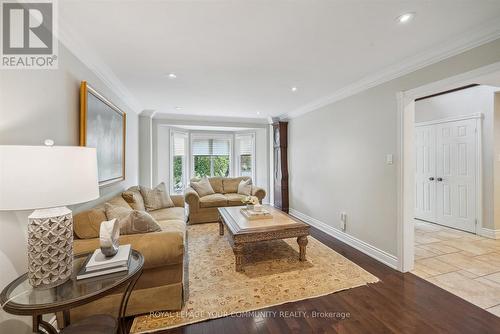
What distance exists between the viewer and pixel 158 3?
5.15 feet

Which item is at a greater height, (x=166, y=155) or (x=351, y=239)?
(x=166, y=155)

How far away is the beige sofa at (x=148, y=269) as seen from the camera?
70.1 inches

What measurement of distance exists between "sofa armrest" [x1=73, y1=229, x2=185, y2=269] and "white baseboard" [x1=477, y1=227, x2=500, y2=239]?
→ 479 cm

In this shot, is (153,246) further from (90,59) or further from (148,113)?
(148,113)

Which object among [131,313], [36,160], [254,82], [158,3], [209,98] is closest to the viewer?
[36,160]

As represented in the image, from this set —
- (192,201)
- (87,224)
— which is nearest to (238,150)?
(192,201)

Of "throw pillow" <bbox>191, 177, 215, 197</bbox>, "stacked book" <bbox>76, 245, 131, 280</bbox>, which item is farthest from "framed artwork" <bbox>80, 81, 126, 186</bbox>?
"throw pillow" <bbox>191, 177, 215, 197</bbox>

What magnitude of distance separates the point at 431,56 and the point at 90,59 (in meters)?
3.54

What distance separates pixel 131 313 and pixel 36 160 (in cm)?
146

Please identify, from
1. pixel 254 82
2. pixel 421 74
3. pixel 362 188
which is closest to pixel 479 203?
pixel 362 188

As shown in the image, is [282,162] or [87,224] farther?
[282,162]

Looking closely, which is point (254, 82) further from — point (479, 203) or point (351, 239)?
point (479, 203)

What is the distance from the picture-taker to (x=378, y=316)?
1.88 meters

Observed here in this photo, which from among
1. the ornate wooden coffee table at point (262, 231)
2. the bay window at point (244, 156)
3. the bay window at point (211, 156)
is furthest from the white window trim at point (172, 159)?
the ornate wooden coffee table at point (262, 231)
